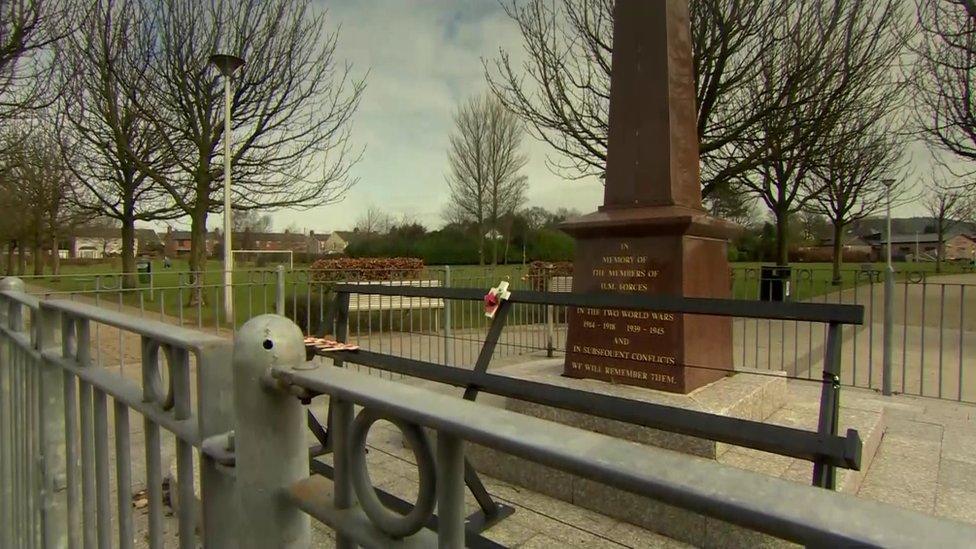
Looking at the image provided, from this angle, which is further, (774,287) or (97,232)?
(97,232)

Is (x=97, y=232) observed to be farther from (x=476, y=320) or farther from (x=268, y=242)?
(x=476, y=320)

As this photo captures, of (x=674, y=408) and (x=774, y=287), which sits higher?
(x=774, y=287)

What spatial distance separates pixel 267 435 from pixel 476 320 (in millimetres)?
7628

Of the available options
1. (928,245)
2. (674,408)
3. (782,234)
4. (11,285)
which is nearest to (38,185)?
(11,285)

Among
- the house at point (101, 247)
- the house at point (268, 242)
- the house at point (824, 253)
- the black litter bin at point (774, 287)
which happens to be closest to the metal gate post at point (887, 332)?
the black litter bin at point (774, 287)

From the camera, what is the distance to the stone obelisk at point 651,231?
3908 mm

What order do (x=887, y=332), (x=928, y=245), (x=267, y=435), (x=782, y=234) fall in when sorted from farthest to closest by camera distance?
(x=928, y=245) < (x=782, y=234) < (x=887, y=332) < (x=267, y=435)

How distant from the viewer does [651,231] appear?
13.3 feet

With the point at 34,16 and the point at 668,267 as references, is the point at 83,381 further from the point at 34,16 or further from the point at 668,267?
the point at 34,16

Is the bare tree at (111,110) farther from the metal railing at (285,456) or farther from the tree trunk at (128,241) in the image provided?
the metal railing at (285,456)

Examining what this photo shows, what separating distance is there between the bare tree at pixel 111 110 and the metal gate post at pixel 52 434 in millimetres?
10672

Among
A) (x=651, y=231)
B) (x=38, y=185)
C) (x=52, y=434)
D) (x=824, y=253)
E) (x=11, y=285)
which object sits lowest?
(x=52, y=434)

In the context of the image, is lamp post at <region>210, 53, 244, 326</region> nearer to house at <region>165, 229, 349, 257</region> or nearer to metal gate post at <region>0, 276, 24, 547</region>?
metal gate post at <region>0, 276, 24, 547</region>

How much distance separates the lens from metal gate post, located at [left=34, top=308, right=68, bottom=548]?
200 centimetres
